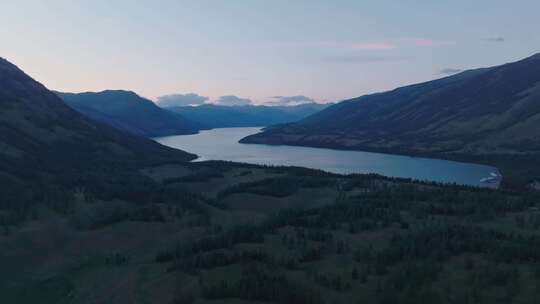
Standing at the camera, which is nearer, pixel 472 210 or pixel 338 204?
pixel 472 210

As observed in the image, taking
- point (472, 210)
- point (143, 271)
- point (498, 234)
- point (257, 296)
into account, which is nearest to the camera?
point (257, 296)

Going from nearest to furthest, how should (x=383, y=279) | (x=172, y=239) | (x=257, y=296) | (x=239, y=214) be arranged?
(x=257, y=296) < (x=383, y=279) < (x=172, y=239) < (x=239, y=214)

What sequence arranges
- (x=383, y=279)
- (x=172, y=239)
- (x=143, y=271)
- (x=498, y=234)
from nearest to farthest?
(x=383, y=279) → (x=143, y=271) → (x=498, y=234) → (x=172, y=239)

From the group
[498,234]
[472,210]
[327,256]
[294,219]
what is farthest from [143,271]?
[472,210]

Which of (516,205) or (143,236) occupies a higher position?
(516,205)

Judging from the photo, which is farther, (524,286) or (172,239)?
(172,239)

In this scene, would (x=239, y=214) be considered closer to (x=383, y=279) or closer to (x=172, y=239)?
(x=172, y=239)

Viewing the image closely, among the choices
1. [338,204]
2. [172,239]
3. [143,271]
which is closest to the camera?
[143,271]

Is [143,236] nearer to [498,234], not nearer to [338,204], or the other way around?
[338,204]

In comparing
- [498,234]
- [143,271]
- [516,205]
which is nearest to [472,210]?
[516,205]
